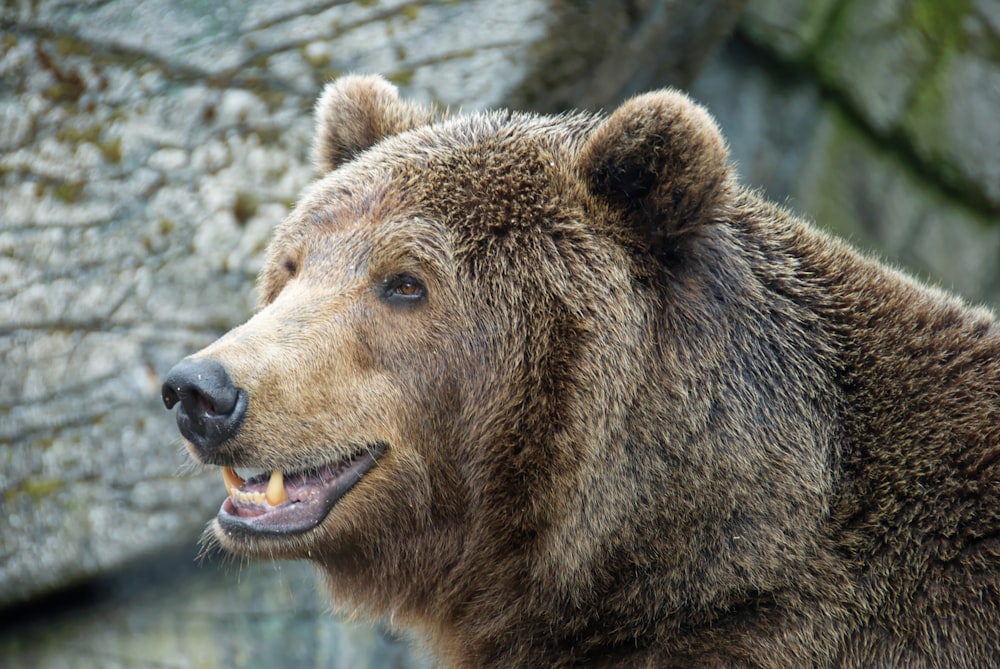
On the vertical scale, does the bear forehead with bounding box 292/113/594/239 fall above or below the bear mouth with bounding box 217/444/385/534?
above

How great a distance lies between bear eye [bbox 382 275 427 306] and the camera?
12.9 ft

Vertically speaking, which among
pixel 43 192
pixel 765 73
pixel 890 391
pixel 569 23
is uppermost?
pixel 890 391

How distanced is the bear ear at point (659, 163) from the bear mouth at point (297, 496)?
131 centimetres

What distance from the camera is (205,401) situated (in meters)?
3.49

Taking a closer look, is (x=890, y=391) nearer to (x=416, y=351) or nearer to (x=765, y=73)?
(x=416, y=351)

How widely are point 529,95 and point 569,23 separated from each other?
0.56 metres

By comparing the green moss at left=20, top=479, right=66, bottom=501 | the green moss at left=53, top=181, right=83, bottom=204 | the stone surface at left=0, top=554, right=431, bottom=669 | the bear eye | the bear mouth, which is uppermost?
the bear eye

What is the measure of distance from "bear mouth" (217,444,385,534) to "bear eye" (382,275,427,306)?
0.55 metres

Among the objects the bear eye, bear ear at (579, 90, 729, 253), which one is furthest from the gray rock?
the bear eye

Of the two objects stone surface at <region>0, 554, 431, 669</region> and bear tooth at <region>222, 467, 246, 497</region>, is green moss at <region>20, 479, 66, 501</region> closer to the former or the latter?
stone surface at <region>0, 554, 431, 669</region>

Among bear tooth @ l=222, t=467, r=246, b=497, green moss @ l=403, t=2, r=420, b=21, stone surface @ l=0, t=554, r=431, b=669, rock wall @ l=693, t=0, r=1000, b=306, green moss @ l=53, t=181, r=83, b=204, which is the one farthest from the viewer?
rock wall @ l=693, t=0, r=1000, b=306

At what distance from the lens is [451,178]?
4.05 meters

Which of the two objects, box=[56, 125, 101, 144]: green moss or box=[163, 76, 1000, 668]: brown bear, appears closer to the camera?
box=[163, 76, 1000, 668]: brown bear

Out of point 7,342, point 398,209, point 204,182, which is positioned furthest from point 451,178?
point 7,342
